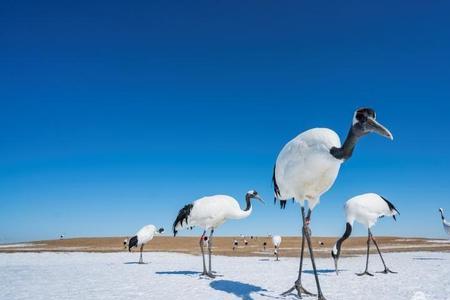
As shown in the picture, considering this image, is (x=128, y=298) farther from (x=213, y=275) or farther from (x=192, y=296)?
(x=213, y=275)

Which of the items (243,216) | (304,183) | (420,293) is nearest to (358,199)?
(243,216)

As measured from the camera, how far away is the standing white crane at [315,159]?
738cm

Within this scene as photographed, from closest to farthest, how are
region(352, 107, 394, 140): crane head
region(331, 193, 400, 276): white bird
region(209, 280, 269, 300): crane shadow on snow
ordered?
1. region(352, 107, 394, 140): crane head
2. region(209, 280, 269, 300): crane shadow on snow
3. region(331, 193, 400, 276): white bird

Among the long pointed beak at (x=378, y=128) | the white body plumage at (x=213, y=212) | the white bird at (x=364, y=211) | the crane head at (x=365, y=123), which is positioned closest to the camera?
the long pointed beak at (x=378, y=128)

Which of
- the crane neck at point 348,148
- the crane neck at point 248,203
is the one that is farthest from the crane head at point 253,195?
the crane neck at point 348,148

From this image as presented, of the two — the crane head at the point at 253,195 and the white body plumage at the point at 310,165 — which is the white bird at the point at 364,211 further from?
the white body plumage at the point at 310,165

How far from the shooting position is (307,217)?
9.09m

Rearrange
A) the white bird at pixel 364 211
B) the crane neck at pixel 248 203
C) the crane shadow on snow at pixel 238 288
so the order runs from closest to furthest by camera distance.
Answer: the crane shadow on snow at pixel 238 288
the white bird at pixel 364 211
the crane neck at pixel 248 203

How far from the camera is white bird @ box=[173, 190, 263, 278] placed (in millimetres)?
14664

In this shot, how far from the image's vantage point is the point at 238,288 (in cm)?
1007

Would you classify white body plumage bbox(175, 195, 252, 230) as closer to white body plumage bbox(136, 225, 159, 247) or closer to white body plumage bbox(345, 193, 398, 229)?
white body plumage bbox(345, 193, 398, 229)

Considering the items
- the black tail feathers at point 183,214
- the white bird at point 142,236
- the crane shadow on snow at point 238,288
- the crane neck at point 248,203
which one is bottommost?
the crane shadow on snow at point 238,288

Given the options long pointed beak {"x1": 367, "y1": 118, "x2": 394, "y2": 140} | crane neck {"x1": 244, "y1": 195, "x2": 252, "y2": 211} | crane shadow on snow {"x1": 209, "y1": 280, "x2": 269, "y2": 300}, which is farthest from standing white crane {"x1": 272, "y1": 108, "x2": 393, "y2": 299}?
crane neck {"x1": 244, "y1": 195, "x2": 252, "y2": 211}

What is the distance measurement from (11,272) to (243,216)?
9049 millimetres
